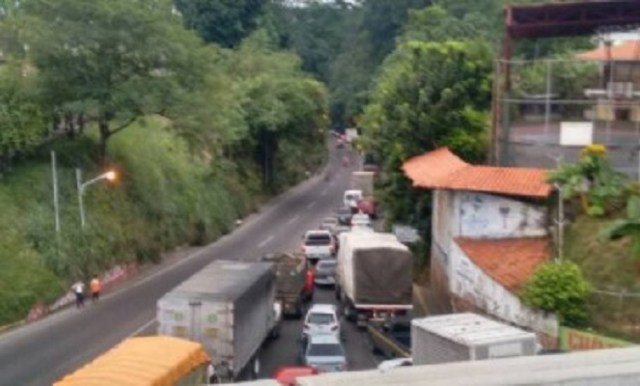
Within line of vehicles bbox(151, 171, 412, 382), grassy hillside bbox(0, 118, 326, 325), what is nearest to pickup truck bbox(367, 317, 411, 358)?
line of vehicles bbox(151, 171, 412, 382)

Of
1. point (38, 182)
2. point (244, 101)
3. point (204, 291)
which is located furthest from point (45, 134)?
point (244, 101)

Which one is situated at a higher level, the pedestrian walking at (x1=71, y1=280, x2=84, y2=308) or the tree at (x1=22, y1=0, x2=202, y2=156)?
the tree at (x1=22, y1=0, x2=202, y2=156)

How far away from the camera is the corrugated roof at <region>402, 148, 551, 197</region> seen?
34.3 m

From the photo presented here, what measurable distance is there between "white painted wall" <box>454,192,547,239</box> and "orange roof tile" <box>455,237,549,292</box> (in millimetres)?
218

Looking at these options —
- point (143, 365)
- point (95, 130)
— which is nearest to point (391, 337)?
point (143, 365)

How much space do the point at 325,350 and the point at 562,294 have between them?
6.09 m

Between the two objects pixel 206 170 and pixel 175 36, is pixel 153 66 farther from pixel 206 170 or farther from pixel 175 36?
pixel 206 170

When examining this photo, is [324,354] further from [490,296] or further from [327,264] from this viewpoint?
[327,264]

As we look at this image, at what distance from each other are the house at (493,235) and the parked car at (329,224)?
20.8 metres

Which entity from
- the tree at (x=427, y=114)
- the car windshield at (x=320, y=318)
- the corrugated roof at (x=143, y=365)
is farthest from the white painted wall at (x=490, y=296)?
the corrugated roof at (x=143, y=365)

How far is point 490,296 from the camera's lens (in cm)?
3341

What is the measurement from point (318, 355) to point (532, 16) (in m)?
15.7

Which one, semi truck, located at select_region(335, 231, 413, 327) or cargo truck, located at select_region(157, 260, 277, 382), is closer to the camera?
cargo truck, located at select_region(157, 260, 277, 382)

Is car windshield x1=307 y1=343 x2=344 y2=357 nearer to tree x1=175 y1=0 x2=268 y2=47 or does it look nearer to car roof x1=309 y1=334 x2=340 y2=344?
car roof x1=309 y1=334 x2=340 y2=344
